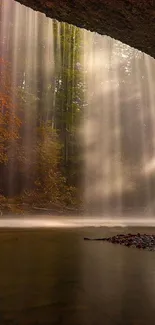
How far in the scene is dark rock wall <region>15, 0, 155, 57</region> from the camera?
3.76 metres

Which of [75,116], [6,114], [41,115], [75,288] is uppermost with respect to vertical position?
[75,116]

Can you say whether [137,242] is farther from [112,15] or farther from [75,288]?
[112,15]

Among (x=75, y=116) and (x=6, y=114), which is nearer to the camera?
(x=6, y=114)

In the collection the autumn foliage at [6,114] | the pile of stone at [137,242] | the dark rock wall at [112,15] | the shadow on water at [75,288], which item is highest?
the autumn foliage at [6,114]

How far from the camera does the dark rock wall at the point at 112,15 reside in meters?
3.76

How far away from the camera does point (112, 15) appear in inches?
161

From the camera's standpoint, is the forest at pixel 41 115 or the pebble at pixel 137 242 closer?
the pebble at pixel 137 242

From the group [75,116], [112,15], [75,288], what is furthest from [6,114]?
[75,288]

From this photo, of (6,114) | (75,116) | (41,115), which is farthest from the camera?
(75,116)

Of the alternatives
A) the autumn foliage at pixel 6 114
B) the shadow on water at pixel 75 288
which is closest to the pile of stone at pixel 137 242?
the shadow on water at pixel 75 288

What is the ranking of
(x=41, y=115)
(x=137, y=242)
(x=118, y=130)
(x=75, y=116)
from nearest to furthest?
1. (x=137, y=242)
2. (x=41, y=115)
3. (x=75, y=116)
4. (x=118, y=130)

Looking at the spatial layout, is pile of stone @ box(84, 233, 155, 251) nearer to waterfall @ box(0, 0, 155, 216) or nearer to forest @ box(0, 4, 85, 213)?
forest @ box(0, 4, 85, 213)

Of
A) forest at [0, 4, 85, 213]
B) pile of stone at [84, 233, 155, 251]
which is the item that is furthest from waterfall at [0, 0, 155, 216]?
pile of stone at [84, 233, 155, 251]

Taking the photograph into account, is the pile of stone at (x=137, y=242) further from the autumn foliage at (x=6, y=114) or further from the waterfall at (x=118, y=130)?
the waterfall at (x=118, y=130)
